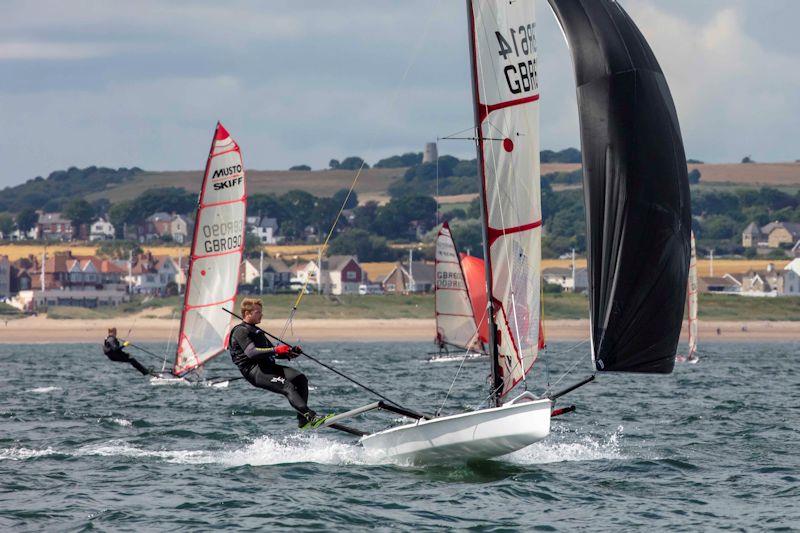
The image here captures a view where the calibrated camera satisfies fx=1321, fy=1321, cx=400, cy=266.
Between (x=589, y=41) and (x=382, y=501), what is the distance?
6.21 m

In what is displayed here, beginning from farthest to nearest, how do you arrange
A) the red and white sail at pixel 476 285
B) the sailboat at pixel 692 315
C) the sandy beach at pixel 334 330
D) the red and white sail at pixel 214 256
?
the sandy beach at pixel 334 330
the sailboat at pixel 692 315
the red and white sail at pixel 476 285
the red and white sail at pixel 214 256

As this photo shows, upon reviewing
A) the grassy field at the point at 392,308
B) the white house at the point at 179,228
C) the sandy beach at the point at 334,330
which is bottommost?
the sandy beach at the point at 334,330

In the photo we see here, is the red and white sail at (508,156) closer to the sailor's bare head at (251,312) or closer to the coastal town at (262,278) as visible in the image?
the sailor's bare head at (251,312)

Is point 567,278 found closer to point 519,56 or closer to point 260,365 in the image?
point 260,365

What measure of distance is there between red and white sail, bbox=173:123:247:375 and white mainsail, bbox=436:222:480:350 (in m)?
13.1

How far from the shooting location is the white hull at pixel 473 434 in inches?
638

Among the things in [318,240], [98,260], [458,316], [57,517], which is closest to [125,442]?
[57,517]

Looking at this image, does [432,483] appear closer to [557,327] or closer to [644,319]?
[644,319]

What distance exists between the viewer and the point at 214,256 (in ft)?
107

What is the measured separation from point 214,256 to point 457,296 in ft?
50.0

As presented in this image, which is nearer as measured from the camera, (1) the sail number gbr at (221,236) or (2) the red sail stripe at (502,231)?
(2) the red sail stripe at (502,231)

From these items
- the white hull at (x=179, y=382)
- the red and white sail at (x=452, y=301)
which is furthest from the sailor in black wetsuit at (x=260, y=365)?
the red and white sail at (x=452, y=301)

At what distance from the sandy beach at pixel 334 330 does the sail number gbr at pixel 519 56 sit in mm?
62529

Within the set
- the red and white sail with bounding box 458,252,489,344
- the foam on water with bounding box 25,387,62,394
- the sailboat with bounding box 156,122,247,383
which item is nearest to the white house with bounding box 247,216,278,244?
the red and white sail with bounding box 458,252,489,344
